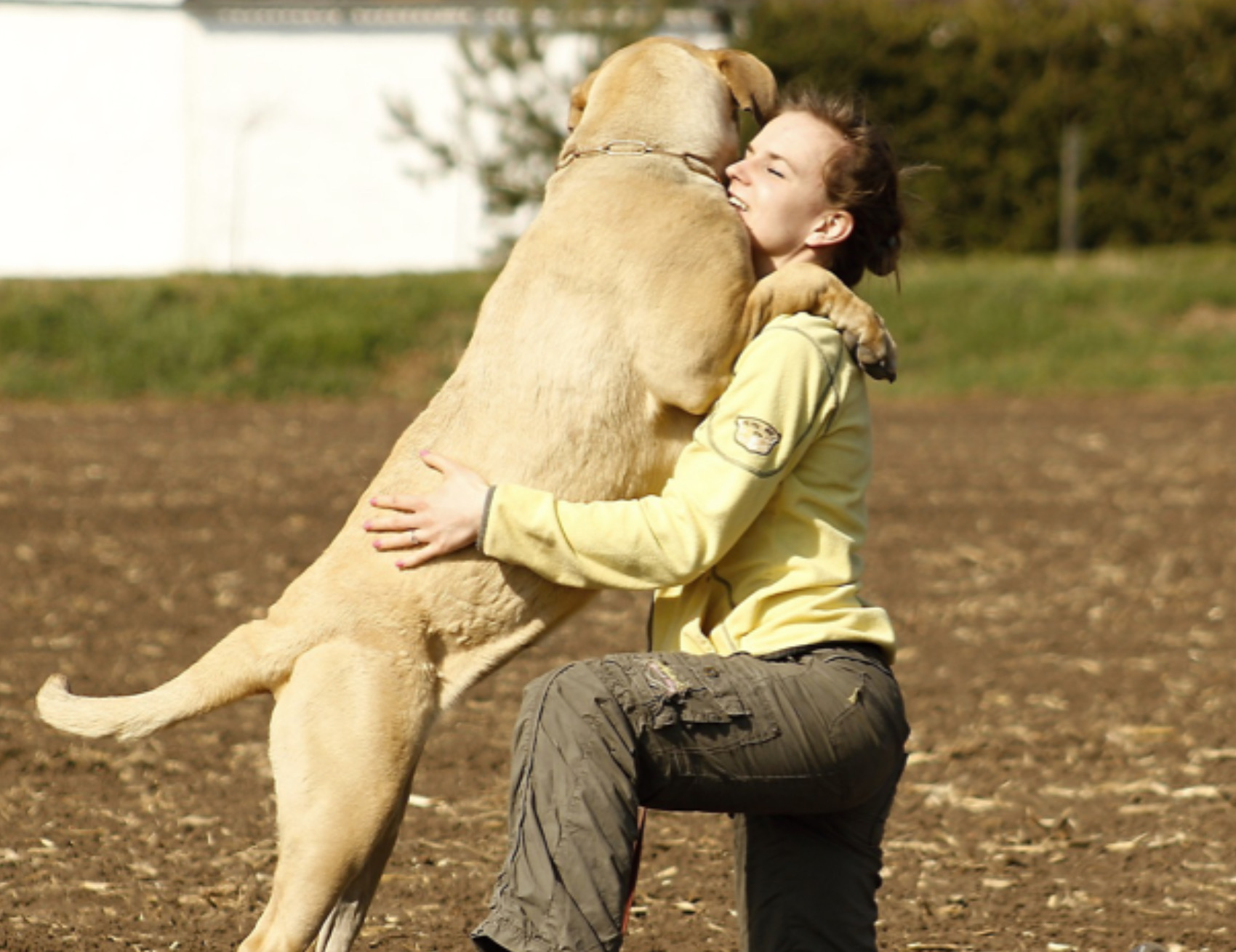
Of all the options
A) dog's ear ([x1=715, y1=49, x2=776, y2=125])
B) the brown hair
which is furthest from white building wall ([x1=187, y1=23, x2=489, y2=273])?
the brown hair

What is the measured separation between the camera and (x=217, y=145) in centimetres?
2159

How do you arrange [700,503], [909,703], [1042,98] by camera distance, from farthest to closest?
[1042,98] < [909,703] < [700,503]

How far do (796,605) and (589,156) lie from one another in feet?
3.60

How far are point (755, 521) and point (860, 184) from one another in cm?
70

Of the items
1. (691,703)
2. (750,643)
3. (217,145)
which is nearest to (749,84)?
(750,643)

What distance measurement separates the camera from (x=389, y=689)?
312 cm

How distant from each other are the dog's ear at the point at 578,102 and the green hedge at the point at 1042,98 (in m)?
15.2

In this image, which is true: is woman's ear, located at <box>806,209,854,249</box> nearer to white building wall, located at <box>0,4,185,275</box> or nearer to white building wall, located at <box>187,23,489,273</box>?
white building wall, located at <box>187,23,489,273</box>

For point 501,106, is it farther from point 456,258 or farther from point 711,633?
point 711,633

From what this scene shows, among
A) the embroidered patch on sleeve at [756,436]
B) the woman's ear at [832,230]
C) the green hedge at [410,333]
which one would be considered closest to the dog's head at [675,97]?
the woman's ear at [832,230]

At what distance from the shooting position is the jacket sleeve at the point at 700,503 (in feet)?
9.78

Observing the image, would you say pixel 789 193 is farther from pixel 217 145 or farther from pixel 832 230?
pixel 217 145

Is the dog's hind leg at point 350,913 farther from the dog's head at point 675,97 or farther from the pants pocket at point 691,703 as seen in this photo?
the dog's head at point 675,97

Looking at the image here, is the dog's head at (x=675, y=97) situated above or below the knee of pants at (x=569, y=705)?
above
